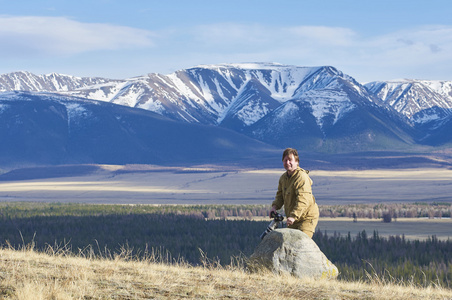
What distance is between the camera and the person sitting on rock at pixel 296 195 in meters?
20.0

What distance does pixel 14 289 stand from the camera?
1571cm

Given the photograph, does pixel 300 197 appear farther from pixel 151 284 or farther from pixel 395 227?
pixel 395 227

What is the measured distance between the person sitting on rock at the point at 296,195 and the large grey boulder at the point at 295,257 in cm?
44

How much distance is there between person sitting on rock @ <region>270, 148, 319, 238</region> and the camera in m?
20.0

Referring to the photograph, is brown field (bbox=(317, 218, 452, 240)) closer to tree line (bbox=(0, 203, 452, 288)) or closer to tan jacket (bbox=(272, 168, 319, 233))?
tree line (bbox=(0, 203, 452, 288))

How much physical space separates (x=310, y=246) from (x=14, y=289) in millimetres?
8569

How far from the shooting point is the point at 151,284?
17188 mm

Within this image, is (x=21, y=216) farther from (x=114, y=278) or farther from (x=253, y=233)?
(x=114, y=278)

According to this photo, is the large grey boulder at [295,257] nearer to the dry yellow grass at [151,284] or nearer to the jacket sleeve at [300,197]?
the dry yellow grass at [151,284]

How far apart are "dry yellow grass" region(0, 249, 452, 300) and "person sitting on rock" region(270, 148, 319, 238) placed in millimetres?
1818

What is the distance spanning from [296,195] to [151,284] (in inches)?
198

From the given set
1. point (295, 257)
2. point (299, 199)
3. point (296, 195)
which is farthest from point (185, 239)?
point (299, 199)

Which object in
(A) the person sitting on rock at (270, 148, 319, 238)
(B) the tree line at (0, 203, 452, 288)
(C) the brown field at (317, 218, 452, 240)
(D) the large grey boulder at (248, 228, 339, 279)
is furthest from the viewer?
(C) the brown field at (317, 218, 452, 240)

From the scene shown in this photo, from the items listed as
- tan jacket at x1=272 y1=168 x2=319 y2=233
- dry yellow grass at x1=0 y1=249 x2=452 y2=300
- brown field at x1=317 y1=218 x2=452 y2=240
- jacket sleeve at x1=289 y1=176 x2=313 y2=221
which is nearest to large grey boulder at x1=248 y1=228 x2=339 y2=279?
tan jacket at x1=272 y1=168 x2=319 y2=233
